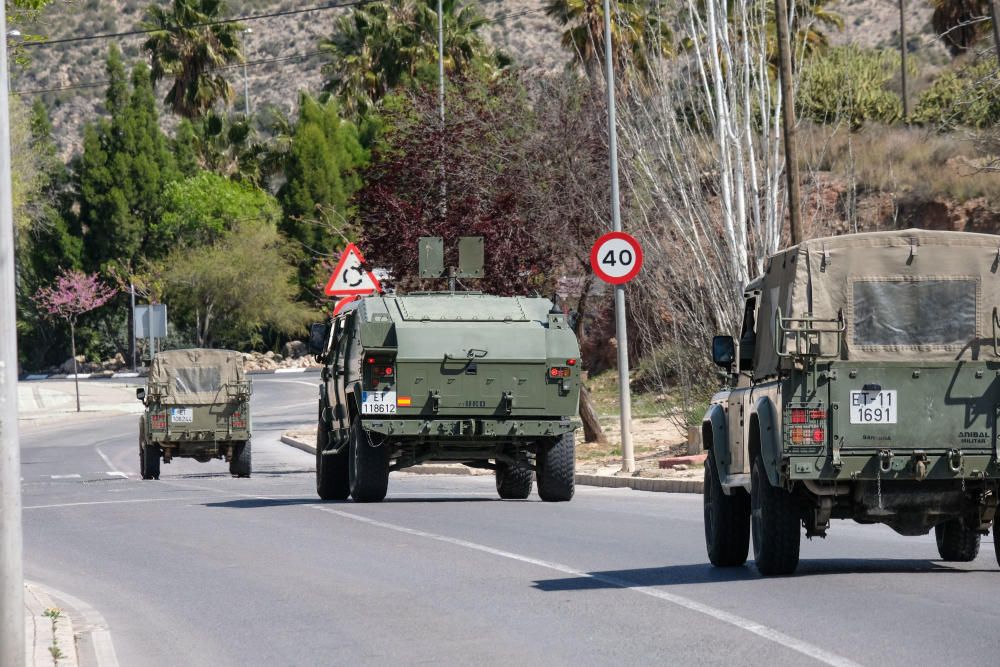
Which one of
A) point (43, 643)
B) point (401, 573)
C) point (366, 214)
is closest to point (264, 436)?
point (366, 214)

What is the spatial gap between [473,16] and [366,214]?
4431cm

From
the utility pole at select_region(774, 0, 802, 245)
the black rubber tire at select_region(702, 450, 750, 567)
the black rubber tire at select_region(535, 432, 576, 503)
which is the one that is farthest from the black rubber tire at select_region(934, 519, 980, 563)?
the utility pole at select_region(774, 0, 802, 245)

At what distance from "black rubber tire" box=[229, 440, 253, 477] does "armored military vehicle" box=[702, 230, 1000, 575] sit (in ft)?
62.9

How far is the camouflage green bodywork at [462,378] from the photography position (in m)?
20.4

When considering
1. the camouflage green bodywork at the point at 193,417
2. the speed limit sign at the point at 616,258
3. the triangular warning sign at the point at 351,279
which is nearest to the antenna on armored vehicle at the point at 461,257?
the speed limit sign at the point at 616,258

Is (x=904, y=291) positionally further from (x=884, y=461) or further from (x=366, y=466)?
(x=366, y=466)

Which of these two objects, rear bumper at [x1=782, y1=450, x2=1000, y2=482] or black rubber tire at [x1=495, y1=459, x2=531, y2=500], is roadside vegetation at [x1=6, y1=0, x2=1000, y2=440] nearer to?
black rubber tire at [x1=495, y1=459, x2=531, y2=500]

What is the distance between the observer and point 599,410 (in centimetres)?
4419

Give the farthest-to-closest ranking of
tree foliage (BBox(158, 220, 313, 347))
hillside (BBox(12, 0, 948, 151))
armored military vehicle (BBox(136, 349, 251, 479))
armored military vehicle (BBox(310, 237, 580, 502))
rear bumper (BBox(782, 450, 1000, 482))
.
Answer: hillside (BBox(12, 0, 948, 151)), tree foliage (BBox(158, 220, 313, 347)), armored military vehicle (BBox(136, 349, 251, 479)), armored military vehicle (BBox(310, 237, 580, 502)), rear bumper (BBox(782, 450, 1000, 482))

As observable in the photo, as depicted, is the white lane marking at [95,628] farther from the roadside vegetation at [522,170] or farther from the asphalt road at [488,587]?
the roadside vegetation at [522,170]

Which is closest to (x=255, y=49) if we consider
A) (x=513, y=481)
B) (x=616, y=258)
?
(x=616, y=258)

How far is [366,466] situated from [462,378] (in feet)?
5.33

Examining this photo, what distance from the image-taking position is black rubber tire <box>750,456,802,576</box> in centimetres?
1172

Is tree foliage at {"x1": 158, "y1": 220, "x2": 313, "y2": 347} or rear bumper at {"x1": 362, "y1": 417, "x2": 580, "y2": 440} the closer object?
rear bumper at {"x1": 362, "y1": 417, "x2": 580, "y2": 440}
